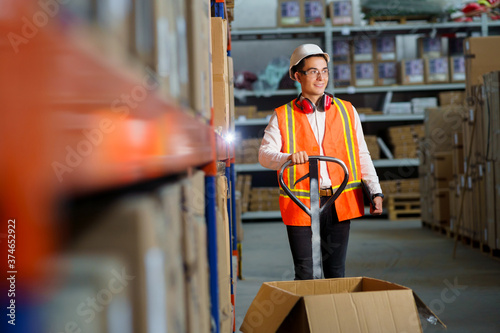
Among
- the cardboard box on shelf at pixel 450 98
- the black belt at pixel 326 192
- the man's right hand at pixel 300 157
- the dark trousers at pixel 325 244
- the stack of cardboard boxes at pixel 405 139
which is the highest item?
the cardboard box on shelf at pixel 450 98

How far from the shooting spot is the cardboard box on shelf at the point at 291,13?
374 inches

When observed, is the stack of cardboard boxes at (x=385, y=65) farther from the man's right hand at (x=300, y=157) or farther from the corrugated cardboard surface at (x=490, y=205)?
the man's right hand at (x=300, y=157)

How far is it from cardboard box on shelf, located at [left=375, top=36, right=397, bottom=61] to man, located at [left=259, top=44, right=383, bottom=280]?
7097 mm

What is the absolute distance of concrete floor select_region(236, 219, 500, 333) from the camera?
11.2 ft

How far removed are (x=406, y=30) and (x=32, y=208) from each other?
32.6 ft

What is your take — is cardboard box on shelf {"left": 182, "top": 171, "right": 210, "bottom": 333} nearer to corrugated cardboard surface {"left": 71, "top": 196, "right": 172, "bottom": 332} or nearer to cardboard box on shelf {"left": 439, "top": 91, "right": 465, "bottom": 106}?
corrugated cardboard surface {"left": 71, "top": 196, "right": 172, "bottom": 332}

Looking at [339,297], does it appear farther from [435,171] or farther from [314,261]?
[435,171]

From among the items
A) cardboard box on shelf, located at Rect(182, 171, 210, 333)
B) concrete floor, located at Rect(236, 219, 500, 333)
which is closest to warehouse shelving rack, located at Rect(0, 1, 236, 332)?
cardboard box on shelf, located at Rect(182, 171, 210, 333)

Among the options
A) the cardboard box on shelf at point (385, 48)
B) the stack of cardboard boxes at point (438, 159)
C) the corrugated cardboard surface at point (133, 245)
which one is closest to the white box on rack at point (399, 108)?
the cardboard box on shelf at point (385, 48)

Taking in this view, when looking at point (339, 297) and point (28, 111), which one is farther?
point (339, 297)

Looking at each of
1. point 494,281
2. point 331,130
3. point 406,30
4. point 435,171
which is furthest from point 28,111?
point 406,30

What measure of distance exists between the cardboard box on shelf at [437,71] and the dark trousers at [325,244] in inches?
293

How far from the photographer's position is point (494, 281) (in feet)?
14.0

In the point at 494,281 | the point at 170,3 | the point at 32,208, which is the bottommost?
the point at 494,281
